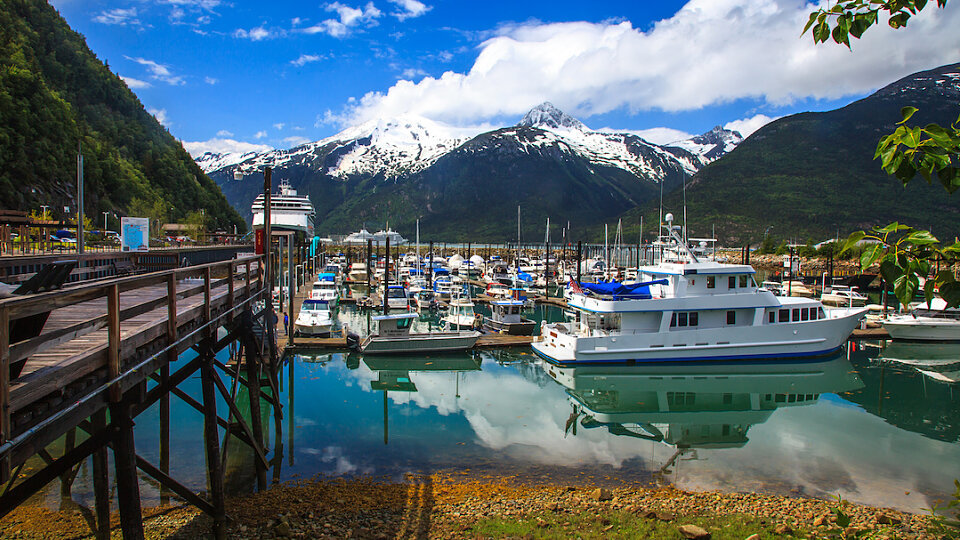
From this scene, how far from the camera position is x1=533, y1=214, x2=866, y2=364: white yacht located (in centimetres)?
2706

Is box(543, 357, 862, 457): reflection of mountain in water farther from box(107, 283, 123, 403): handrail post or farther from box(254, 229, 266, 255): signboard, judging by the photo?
box(107, 283, 123, 403): handrail post

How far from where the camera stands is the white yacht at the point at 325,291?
39.9 meters

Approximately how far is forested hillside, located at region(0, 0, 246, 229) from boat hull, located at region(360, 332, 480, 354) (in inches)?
1598

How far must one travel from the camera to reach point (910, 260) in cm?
247

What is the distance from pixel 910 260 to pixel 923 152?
1.59ft

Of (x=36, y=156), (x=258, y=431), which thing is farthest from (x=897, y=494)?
(x=36, y=156)

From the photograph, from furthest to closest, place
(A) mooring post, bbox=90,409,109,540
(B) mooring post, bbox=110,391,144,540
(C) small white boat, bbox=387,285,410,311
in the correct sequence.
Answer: (C) small white boat, bbox=387,285,410,311 < (A) mooring post, bbox=90,409,109,540 < (B) mooring post, bbox=110,391,144,540

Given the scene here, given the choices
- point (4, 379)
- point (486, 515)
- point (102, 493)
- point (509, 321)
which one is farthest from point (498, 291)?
point (4, 379)

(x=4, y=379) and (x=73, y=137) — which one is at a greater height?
(x=73, y=137)

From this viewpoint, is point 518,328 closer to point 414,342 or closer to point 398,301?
point 414,342

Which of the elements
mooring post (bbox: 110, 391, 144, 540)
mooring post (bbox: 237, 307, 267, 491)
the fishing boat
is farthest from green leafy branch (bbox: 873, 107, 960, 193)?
the fishing boat

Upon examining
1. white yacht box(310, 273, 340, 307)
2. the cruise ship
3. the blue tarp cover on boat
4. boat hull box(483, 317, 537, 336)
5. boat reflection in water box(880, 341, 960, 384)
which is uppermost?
the cruise ship

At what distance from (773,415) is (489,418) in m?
10.8

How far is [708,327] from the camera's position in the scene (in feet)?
90.5
